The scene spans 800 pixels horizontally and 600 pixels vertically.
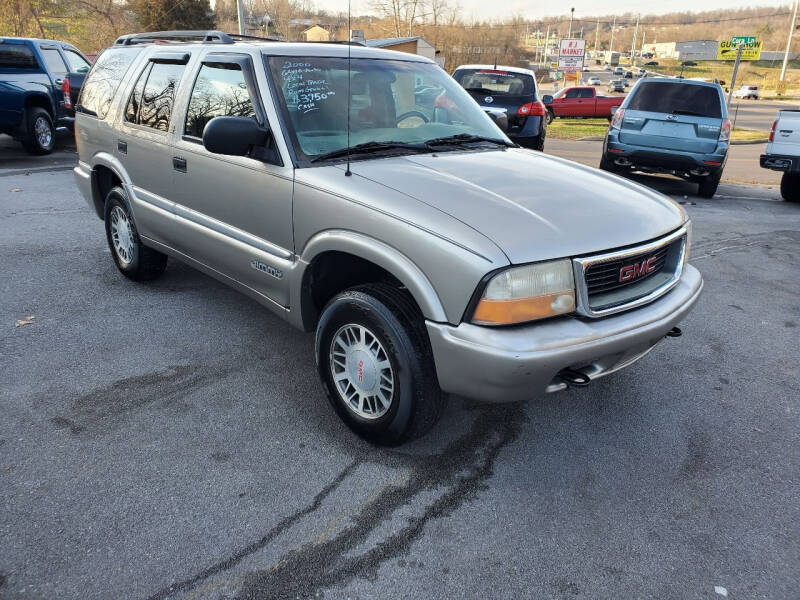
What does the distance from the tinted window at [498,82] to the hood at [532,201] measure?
8033 millimetres

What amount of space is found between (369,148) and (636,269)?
4.94ft

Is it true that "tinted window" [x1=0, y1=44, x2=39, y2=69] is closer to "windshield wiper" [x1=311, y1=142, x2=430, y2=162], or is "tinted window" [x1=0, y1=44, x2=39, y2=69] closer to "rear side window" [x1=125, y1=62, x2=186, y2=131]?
"rear side window" [x1=125, y1=62, x2=186, y2=131]

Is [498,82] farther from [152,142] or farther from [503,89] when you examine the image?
[152,142]

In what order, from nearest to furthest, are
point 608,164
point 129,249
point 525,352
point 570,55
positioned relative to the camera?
point 525,352 → point 129,249 → point 608,164 → point 570,55

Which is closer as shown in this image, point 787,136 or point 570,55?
point 787,136

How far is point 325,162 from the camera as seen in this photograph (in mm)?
3188

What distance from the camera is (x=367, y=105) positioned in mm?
3557

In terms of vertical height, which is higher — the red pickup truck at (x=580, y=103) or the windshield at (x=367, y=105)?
the windshield at (x=367, y=105)

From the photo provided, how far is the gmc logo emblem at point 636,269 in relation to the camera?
9.00 feet

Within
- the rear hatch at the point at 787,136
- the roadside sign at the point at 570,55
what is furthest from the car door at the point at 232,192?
the roadside sign at the point at 570,55

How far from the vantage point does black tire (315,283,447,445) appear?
2699 mm

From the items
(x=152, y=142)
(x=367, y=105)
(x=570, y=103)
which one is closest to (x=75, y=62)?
(x=152, y=142)

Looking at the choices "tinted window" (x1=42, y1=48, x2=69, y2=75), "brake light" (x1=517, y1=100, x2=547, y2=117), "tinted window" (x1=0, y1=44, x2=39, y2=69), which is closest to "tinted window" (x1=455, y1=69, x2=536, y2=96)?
"brake light" (x1=517, y1=100, x2=547, y2=117)

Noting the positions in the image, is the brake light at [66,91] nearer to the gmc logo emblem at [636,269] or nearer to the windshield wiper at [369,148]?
the windshield wiper at [369,148]
